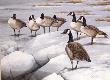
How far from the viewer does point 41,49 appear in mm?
3264

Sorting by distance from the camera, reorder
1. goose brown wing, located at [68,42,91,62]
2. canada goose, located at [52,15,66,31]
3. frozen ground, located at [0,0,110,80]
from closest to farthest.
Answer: goose brown wing, located at [68,42,91,62] → frozen ground, located at [0,0,110,80] → canada goose, located at [52,15,66,31]

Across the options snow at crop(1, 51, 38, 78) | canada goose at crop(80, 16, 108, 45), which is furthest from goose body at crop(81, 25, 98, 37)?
snow at crop(1, 51, 38, 78)

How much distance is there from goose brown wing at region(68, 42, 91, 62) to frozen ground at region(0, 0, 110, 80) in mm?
69

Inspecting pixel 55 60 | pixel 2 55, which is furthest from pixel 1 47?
pixel 55 60

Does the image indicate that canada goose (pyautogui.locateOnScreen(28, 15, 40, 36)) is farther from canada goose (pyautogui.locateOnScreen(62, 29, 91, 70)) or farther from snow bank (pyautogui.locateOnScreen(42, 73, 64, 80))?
snow bank (pyautogui.locateOnScreen(42, 73, 64, 80))

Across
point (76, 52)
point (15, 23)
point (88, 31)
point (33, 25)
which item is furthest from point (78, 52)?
point (15, 23)

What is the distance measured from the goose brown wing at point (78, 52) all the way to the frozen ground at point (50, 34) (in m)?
0.07

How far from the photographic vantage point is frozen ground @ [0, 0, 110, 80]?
3.16m

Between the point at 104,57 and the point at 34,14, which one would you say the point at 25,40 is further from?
the point at 104,57

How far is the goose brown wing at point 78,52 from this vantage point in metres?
3.01

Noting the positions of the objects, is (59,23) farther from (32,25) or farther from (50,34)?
(32,25)

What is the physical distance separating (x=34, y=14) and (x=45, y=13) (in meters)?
0.10

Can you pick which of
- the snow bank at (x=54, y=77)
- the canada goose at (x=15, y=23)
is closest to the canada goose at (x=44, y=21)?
the canada goose at (x=15, y=23)

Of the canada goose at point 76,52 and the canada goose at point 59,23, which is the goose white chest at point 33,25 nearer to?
the canada goose at point 59,23
